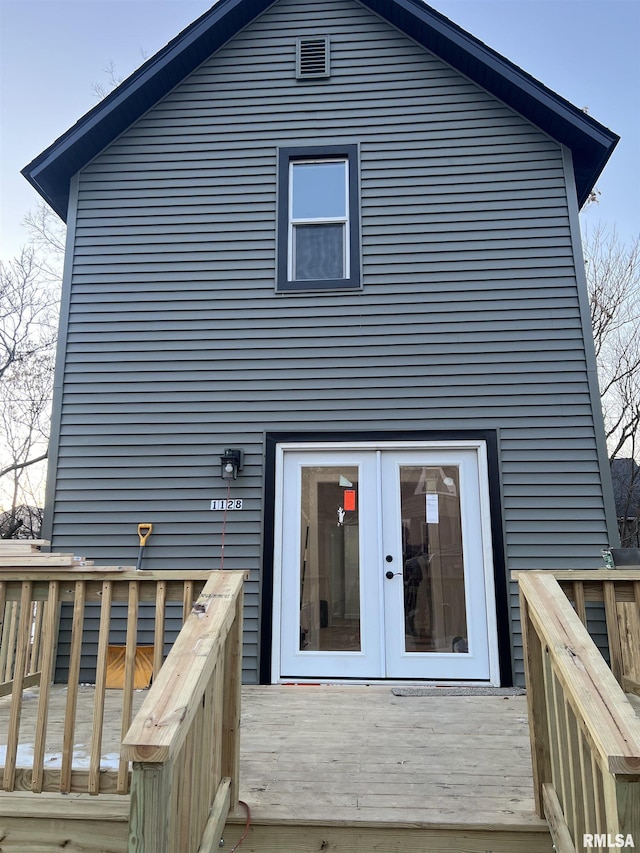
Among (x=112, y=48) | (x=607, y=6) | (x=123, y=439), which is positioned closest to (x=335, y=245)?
(x=123, y=439)

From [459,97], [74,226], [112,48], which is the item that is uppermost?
[112,48]

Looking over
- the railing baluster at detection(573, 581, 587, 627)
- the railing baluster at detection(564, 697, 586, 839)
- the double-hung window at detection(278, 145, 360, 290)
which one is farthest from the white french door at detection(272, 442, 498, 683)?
the railing baluster at detection(564, 697, 586, 839)

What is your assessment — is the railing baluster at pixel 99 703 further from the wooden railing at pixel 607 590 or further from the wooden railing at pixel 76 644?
the wooden railing at pixel 607 590

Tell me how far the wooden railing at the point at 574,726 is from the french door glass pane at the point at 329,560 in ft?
7.70

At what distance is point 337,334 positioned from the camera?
4.98 m

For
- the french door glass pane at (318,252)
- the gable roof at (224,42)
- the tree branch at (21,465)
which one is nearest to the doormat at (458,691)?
the french door glass pane at (318,252)

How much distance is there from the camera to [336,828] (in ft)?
7.09

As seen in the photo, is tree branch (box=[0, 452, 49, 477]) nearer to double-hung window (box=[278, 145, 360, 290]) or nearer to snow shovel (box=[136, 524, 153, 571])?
snow shovel (box=[136, 524, 153, 571])

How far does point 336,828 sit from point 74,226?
17.4 feet

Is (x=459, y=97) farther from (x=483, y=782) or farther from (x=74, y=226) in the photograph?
(x=483, y=782)

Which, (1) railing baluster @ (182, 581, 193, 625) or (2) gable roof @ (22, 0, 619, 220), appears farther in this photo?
(2) gable roof @ (22, 0, 619, 220)

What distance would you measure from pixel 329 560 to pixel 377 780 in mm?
2199

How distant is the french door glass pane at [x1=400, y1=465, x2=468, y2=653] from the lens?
4480 mm

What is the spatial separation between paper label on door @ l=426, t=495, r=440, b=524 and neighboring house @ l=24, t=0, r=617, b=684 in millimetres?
18
